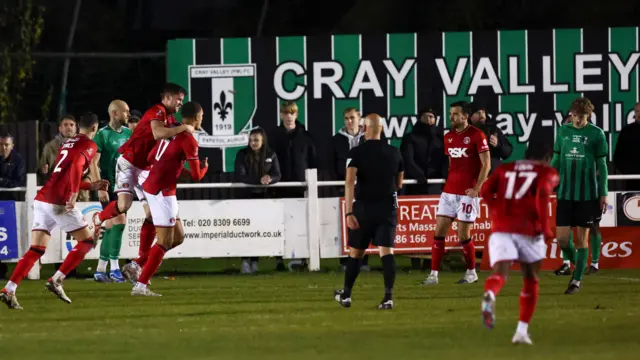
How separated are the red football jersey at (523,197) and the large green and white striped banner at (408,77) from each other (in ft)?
31.7

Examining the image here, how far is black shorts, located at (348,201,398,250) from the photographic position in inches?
519

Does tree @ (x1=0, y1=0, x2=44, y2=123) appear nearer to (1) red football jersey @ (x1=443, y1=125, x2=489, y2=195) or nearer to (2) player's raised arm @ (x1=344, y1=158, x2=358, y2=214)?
(1) red football jersey @ (x1=443, y1=125, x2=489, y2=195)

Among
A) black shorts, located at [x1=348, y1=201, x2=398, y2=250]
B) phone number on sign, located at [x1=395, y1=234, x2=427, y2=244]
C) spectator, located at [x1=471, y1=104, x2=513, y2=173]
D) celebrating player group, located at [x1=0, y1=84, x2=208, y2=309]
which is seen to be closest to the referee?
black shorts, located at [x1=348, y1=201, x2=398, y2=250]

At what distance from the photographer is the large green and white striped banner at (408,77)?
20625 millimetres

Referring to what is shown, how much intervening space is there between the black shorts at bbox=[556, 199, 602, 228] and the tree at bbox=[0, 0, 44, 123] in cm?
1151

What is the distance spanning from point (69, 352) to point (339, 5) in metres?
15.3

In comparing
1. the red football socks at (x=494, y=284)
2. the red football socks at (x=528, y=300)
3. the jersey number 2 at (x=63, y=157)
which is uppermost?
the jersey number 2 at (x=63, y=157)

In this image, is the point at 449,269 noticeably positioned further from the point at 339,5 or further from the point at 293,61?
the point at 339,5

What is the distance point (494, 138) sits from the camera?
18781 millimetres

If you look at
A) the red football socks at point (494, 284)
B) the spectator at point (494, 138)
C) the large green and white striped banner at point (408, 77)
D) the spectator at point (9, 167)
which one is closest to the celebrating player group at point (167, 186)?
the spectator at point (9, 167)

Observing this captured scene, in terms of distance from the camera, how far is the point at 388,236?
13188 mm

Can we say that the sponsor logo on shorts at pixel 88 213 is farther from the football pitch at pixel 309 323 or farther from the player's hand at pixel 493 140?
the player's hand at pixel 493 140

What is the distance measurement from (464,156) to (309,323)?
458cm

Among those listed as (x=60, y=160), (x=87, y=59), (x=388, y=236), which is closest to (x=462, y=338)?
(x=388, y=236)
